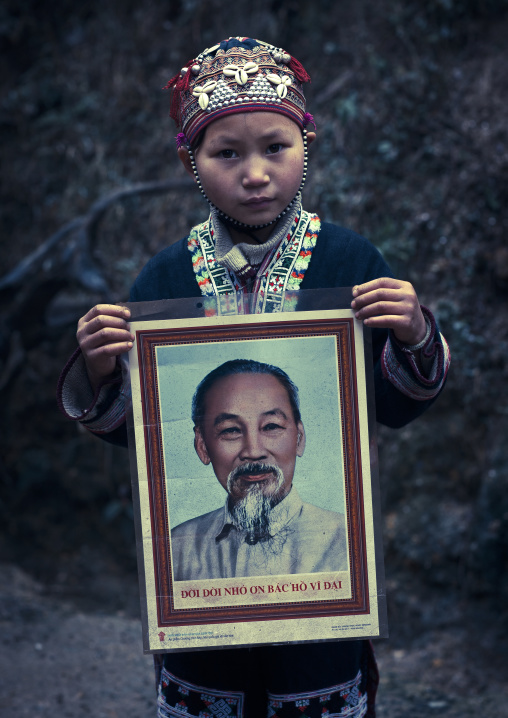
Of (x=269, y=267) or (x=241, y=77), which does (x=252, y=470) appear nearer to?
(x=269, y=267)

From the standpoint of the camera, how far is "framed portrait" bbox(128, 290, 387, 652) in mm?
1137

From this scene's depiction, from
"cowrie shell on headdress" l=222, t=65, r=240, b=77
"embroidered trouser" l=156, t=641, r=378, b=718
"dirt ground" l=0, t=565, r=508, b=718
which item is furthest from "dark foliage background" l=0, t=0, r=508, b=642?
"cowrie shell on headdress" l=222, t=65, r=240, b=77

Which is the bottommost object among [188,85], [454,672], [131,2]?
[454,672]

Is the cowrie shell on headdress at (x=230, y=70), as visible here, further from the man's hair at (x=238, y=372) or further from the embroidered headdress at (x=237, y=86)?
the man's hair at (x=238, y=372)

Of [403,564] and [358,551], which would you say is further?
[403,564]

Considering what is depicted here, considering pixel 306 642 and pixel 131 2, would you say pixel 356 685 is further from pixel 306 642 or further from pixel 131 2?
pixel 131 2

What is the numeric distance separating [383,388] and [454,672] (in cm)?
171

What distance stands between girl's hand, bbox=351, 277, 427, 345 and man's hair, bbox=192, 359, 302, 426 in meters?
0.15

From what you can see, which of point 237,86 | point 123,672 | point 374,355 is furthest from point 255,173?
point 123,672

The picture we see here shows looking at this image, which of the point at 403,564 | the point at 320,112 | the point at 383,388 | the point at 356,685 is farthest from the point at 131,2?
the point at 356,685

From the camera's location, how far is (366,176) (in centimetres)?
340

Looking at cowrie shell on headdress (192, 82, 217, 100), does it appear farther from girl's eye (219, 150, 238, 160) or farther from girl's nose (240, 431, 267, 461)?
girl's nose (240, 431, 267, 461)

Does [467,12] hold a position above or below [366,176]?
above

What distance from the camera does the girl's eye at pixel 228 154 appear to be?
1.18 m
